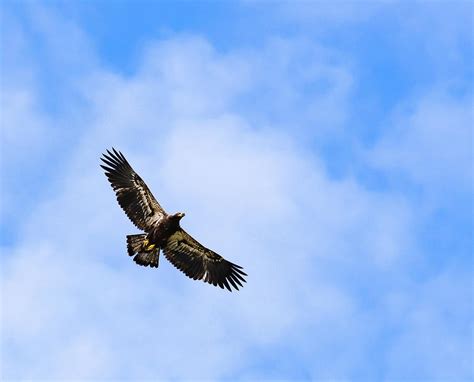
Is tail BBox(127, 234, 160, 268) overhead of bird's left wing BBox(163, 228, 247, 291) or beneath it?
beneath

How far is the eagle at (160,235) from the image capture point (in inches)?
1051

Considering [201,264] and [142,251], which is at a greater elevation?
[201,264]

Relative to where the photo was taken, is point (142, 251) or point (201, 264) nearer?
point (142, 251)

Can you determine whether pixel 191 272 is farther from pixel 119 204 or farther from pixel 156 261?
pixel 119 204

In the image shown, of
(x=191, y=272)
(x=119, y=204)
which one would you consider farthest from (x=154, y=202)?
(x=191, y=272)

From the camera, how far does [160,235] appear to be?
2669 centimetres

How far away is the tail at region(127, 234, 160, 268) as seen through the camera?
26172 mm

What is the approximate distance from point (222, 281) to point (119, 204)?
5194mm

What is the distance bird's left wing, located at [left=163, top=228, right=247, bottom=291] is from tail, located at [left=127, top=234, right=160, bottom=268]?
45.4 inches

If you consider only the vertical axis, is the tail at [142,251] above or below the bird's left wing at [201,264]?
below

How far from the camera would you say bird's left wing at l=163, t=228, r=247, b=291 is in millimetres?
27719

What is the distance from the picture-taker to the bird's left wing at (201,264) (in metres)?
27.7

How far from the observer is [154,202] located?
27609mm

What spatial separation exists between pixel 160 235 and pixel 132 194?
2.37 m
